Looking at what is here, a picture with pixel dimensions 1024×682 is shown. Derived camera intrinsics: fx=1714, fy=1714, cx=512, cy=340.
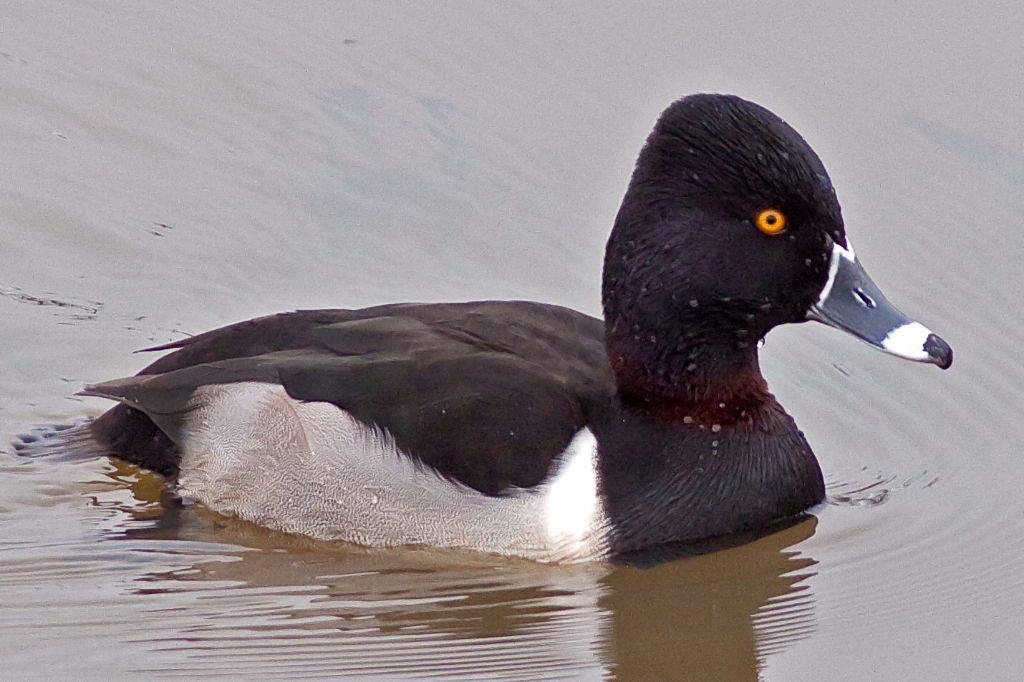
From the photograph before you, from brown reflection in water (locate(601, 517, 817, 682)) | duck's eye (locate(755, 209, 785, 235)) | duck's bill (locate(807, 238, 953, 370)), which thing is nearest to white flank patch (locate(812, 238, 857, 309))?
duck's bill (locate(807, 238, 953, 370))

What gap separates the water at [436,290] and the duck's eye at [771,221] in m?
1.09

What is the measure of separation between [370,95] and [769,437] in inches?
144

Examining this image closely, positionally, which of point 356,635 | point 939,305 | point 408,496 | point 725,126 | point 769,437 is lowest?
point 356,635

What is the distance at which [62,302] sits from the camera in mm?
7609

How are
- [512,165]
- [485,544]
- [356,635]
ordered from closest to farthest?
[356,635], [485,544], [512,165]

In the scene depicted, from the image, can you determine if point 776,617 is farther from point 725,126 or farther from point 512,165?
point 512,165

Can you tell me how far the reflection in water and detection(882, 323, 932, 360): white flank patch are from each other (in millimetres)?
762

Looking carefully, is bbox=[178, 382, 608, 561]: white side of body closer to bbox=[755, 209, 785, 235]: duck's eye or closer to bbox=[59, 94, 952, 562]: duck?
bbox=[59, 94, 952, 562]: duck

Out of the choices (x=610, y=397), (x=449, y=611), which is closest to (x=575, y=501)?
(x=610, y=397)

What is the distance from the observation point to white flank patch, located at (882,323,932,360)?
5.74 m

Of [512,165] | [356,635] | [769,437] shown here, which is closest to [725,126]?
[769,437]

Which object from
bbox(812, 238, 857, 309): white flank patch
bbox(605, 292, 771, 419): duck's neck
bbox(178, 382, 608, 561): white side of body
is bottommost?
bbox(178, 382, 608, 561): white side of body

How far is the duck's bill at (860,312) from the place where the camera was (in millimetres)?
5773

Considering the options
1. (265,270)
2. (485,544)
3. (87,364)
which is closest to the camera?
(485,544)
